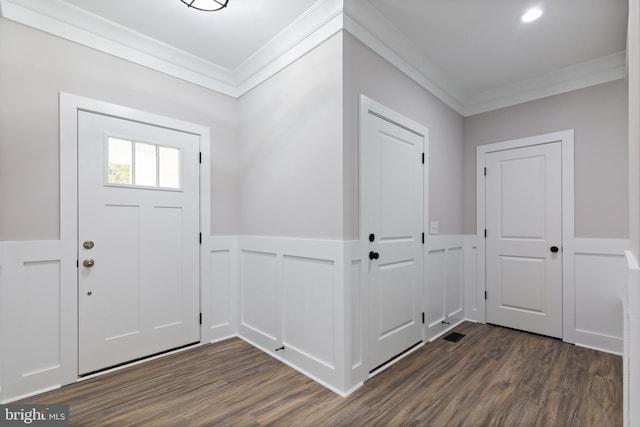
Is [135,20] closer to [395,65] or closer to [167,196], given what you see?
[167,196]

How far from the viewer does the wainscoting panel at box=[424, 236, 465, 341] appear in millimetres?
3029

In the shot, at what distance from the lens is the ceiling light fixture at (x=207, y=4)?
2.06 metres

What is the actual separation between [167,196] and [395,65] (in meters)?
2.37

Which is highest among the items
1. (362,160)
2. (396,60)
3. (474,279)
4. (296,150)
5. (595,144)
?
(396,60)

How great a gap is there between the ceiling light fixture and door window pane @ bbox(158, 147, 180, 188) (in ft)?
3.96

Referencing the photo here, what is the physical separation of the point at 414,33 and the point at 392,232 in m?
Answer: 1.71

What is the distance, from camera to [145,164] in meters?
2.62

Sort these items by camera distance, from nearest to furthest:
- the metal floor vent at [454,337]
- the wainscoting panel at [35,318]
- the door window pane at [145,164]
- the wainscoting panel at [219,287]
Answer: the wainscoting panel at [35,318] < the door window pane at [145,164] < the wainscoting panel at [219,287] < the metal floor vent at [454,337]

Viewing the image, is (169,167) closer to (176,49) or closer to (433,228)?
(176,49)

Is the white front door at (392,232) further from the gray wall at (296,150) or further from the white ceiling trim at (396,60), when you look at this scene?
the white ceiling trim at (396,60)

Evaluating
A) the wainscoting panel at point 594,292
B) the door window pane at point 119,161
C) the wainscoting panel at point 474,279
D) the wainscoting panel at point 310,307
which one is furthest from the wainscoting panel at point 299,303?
the wainscoting panel at point 594,292

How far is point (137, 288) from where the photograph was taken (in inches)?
100

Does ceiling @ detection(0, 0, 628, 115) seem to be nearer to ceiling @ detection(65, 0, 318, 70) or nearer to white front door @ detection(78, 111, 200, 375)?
ceiling @ detection(65, 0, 318, 70)

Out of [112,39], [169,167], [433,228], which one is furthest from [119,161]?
[433,228]
